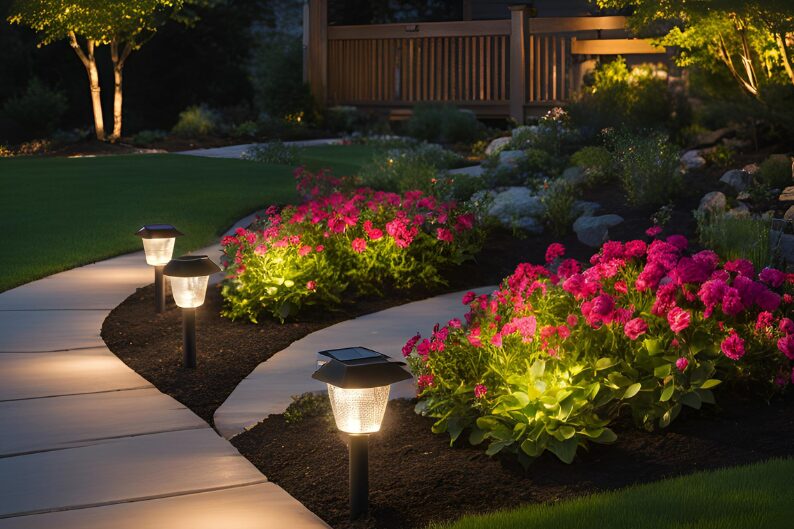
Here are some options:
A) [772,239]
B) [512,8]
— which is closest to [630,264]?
[772,239]

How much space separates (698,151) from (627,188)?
281cm

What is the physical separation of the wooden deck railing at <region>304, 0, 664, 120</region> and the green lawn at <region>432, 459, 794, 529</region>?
19062mm

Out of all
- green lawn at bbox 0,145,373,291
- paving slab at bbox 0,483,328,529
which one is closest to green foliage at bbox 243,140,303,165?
green lawn at bbox 0,145,373,291

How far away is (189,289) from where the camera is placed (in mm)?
6820

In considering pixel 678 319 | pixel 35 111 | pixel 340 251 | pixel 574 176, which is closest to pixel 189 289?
pixel 340 251

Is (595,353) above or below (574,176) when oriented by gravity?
below

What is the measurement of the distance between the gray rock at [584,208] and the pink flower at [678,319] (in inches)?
227

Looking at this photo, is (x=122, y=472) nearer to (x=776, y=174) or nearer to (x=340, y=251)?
(x=340, y=251)

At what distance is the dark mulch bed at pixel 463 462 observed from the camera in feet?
15.0

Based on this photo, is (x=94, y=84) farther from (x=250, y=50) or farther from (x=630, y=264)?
(x=630, y=264)

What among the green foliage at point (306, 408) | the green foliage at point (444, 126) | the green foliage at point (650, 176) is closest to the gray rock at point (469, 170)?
the green foliage at point (650, 176)

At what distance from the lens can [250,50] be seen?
32.6 m

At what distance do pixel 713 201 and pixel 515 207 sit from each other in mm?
1843

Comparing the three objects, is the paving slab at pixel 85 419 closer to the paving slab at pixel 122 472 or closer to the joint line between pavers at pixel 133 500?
the paving slab at pixel 122 472
